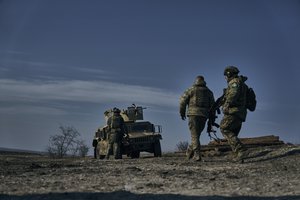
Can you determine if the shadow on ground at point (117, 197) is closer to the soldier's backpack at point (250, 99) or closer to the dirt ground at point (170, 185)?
the dirt ground at point (170, 185)

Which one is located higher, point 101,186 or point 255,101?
point 255,101

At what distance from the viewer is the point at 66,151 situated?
52.1m

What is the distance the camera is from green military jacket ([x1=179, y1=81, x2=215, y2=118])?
1448cm

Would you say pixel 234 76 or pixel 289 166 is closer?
pixel 289 166

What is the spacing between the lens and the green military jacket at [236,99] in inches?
507

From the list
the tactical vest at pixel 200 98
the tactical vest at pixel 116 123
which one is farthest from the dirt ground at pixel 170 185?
the tactical vest at pixel 116 123

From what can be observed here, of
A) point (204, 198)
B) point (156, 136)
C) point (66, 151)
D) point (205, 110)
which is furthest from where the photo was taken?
point (66, 151)

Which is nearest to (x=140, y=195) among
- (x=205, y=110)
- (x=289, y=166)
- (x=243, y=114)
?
(x=289, y=166)

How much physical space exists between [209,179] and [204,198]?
6.58ft

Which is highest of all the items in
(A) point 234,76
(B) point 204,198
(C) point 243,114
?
(A) point 234,76

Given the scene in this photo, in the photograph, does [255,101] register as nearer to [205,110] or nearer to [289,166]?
[205,110]

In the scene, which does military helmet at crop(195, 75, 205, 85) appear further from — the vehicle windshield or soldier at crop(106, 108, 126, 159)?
the vehicle windshield

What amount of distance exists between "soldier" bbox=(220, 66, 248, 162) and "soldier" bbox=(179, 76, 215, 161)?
4.67 feet

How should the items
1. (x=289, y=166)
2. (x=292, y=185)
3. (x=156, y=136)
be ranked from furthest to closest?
(x=156, y=136), (x=289, y=166), (x=292, y=185)
